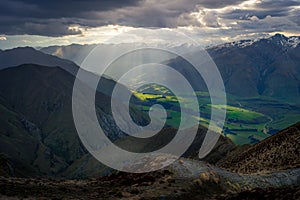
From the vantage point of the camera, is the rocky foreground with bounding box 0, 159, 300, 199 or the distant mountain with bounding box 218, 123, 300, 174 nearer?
the rocky foreground with bounding box 0, 159, 300, 199

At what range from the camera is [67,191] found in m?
44.1

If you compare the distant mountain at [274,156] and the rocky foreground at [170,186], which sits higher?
the rocky foreground at [170,186]

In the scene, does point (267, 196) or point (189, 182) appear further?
point (189, 182)

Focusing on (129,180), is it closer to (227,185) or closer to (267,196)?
(227,185)

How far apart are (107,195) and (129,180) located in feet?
21.4

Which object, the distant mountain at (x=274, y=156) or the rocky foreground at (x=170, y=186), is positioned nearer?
→ the rocky foreground at (x=170, y=186)

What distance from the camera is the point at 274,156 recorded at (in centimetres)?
7900

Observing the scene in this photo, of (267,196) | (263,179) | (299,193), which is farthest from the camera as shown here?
(263,179)

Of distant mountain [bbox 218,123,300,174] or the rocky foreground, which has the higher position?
the rocky foreground

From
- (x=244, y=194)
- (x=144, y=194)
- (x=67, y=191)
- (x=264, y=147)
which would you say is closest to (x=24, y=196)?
(x=67, y=191)

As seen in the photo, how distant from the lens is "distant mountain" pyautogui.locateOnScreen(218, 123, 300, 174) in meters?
74.7

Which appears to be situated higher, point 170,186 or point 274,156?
point 170,186

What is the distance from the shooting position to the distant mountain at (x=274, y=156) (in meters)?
74.7

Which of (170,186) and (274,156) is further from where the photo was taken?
(274,156)
